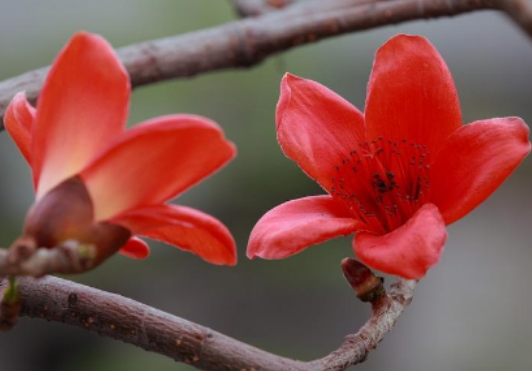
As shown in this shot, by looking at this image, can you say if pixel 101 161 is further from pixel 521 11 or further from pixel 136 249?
pixel 521 11

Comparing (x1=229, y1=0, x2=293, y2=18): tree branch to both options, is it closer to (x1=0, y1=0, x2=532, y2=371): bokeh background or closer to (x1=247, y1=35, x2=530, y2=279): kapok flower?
(x1=247, y1=35, x2=530, y2=279): kapok flower

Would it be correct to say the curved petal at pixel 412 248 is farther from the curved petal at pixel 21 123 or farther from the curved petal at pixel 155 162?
the curved petal at pixel 21 123

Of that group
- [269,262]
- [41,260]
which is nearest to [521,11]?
[41,260]

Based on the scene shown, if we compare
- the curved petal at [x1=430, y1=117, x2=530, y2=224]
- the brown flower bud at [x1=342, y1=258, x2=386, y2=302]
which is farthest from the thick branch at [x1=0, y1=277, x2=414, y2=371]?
the curved petal at [x1=430, y1=117, x2=530, y2=224]

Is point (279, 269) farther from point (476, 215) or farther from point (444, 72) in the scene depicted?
point (444, 72)

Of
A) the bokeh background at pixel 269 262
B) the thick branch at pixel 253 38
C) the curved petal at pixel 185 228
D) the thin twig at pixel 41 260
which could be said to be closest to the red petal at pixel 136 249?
the curved petal at pixel 185 228

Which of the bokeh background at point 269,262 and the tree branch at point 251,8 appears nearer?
the tree branch at point 251,8
